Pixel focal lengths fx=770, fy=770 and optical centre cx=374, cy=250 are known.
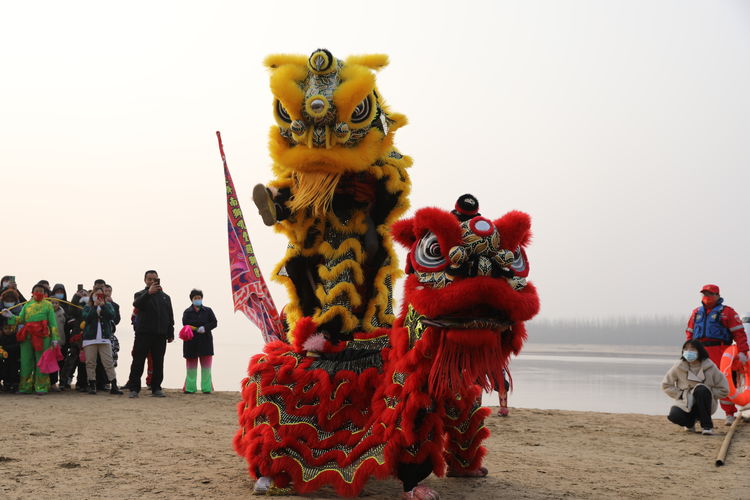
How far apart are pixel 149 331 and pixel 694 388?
7118 millimetres

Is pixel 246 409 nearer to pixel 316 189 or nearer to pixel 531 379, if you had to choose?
pixel 316 189

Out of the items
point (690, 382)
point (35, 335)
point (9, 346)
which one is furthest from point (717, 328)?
point (9, 346)

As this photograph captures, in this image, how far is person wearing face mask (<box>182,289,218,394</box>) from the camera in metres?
11.4

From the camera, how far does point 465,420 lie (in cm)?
493

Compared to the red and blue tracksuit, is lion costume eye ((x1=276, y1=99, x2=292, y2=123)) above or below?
above

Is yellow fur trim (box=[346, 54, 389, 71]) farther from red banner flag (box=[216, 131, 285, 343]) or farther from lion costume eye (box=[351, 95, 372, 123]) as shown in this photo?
red banner flag (box=[216, 131, 285, 343])

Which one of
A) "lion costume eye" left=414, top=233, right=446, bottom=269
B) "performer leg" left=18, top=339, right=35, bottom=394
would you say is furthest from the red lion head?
"performer leg" left=18, top=339, right=35, bottom=394

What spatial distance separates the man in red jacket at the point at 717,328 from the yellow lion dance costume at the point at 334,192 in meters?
5.84

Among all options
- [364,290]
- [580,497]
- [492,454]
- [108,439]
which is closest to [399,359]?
[364,290]

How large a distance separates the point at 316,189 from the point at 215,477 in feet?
6.92

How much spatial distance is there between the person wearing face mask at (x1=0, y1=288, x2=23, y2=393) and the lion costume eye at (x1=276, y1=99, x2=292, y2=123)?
774 centimetres

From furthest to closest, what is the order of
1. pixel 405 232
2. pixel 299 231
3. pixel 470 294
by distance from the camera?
pixel 299 231, pixel 405 232, pixel 470 294

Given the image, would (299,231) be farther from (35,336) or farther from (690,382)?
(35,336)

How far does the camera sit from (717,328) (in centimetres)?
920
